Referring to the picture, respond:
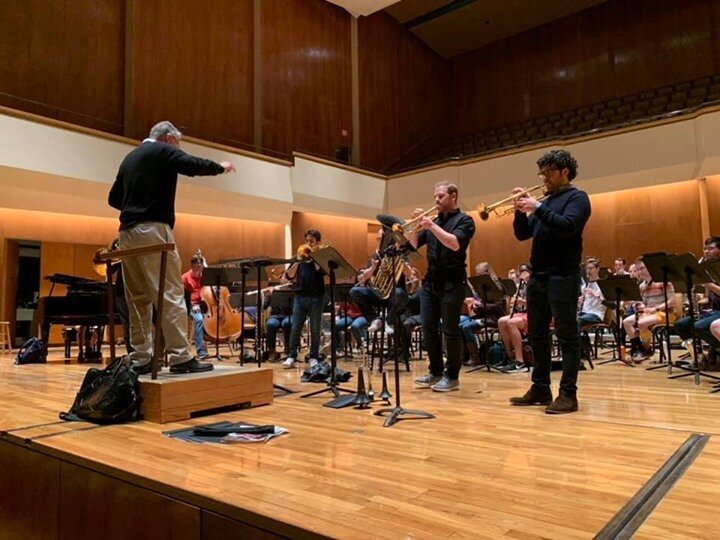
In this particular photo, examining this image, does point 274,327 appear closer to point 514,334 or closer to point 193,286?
point 193,286

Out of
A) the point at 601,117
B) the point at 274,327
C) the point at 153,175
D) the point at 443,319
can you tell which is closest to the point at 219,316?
the point at 274,327

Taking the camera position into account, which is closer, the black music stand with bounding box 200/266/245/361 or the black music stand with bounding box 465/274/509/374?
the black music stand with bounding box 465/274/509/374

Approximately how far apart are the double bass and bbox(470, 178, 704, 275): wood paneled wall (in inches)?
276

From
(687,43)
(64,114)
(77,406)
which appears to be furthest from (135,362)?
(687,43)

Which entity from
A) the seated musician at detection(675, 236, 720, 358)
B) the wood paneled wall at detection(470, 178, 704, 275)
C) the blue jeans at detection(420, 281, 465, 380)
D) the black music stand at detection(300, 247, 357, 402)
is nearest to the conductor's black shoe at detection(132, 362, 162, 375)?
the black music stand at detection(300, 247, 357, 402)

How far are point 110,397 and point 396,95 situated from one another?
12327 millimetres

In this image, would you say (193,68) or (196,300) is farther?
(193,68)

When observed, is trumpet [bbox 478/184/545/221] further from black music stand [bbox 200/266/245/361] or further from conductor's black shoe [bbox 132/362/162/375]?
black music stand [bbox 200/266/245/361]

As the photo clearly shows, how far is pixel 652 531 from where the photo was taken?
1.41 meters

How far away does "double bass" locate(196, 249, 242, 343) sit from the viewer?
6676 millimetres

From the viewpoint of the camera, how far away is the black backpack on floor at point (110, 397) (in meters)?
2.78

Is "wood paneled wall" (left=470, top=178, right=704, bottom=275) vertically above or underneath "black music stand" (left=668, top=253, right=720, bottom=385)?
above

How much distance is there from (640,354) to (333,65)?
925 centimetres

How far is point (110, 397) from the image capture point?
2.80m
